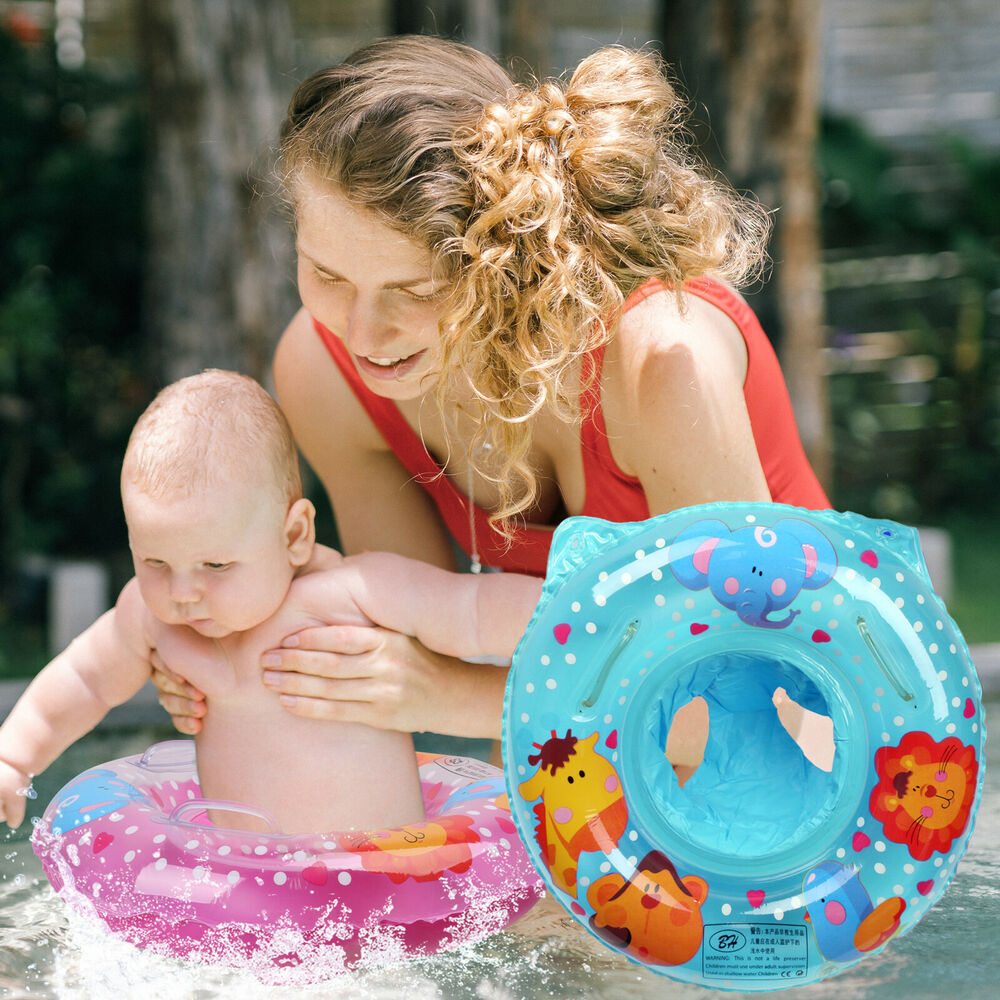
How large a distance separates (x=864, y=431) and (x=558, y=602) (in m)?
6.01

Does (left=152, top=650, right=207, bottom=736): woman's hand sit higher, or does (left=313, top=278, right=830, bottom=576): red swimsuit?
(left=313, top=278, right=830, bottom=576): red swimsuit

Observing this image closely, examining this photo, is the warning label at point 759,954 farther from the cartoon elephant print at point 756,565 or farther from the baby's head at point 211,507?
the baby's head at point 211,507

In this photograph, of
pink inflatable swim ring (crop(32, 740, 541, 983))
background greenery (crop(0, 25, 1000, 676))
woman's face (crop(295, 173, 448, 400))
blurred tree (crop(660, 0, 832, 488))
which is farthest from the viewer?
background greenery (crop(0, 25, 1000, 676))

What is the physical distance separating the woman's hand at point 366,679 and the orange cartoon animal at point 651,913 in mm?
499

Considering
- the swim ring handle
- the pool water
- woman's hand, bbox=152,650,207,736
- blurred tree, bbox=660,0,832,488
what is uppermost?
blurred tree, bbox=660,0,832,488

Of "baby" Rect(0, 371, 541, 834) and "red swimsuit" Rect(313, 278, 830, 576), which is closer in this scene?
"baby" Rect(0, 371, 541, 834)

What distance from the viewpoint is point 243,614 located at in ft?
7.04

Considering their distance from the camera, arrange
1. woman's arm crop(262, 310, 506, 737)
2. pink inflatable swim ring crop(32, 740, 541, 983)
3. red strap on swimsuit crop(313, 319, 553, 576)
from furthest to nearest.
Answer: red strap on swimsuit crop(313, 319, 553, 576)
woman's arm crop(262, 310, 506, 737)
pink inflatable swim ring crop(32, 740, 541, 983)

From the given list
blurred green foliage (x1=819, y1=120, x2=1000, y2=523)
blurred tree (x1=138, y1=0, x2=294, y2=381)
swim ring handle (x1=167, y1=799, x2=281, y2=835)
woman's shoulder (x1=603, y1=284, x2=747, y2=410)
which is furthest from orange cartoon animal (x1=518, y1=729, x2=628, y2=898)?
blurred green foliage (x1=819, y1=120, x2=1000, y2=523)

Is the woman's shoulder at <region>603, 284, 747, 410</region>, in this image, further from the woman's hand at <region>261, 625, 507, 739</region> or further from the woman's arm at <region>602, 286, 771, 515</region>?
the woman's hand at <region>261, 625, 507, 739</region>

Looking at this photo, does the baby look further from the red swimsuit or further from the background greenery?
the background greenery

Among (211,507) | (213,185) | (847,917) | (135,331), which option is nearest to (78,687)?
(211,507)

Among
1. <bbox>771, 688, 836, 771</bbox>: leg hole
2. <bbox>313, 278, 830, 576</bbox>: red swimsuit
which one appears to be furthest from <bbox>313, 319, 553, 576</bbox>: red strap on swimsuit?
<bbox>771, 688, 836, 771</bbox>: leg hole

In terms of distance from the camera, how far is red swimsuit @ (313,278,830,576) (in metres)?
2.34
